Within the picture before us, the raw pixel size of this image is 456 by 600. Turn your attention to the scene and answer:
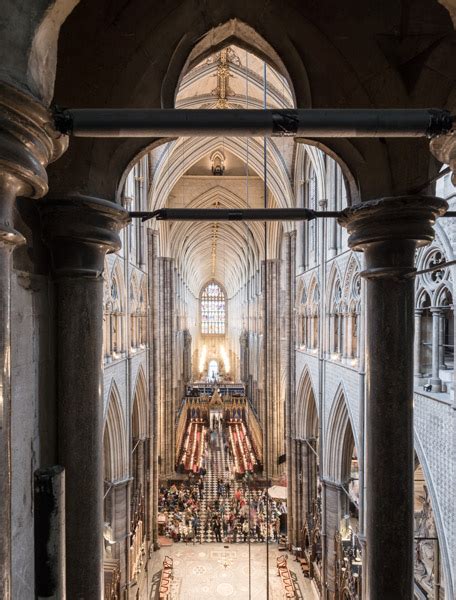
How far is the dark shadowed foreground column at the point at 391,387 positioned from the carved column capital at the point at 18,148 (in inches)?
93.2

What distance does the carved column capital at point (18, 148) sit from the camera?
186 centimetres

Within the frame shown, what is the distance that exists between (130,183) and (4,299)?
11.3 metres

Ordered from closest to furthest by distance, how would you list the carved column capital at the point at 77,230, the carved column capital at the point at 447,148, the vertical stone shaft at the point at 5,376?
the vertical stone shaft at the point at 5,376 → the carved column capital at the point at 447,148 → the carved column capital at the point at 77,230

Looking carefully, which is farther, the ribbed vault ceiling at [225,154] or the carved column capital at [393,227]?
the ribbed vault ceiling at [225,154]

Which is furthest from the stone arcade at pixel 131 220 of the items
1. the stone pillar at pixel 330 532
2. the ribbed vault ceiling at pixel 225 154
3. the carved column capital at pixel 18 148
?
the stone pillar at pixel 330 532

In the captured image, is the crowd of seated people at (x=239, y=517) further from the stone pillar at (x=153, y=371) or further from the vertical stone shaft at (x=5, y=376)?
the vertical stone shaft at (x=5, y=376)

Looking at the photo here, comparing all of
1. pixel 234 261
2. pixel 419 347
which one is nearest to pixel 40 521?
pixel 419 347

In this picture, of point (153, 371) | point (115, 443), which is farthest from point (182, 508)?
point (115, 443)

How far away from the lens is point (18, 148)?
192 cm

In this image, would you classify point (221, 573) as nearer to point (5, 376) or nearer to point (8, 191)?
point (5, 376)

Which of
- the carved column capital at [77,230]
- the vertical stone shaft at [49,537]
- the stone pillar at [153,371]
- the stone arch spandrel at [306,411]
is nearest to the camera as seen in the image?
the vertical stone shaft at [49,537]

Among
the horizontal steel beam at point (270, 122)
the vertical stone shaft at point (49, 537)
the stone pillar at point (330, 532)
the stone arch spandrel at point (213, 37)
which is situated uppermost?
the stone arch spandrel at point (213, 37)

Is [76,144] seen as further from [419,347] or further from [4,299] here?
[419,347]

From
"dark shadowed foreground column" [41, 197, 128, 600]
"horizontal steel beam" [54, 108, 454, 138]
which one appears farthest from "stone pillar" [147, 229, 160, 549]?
"horizontal steel beam" [54, 108, 454, 138]
